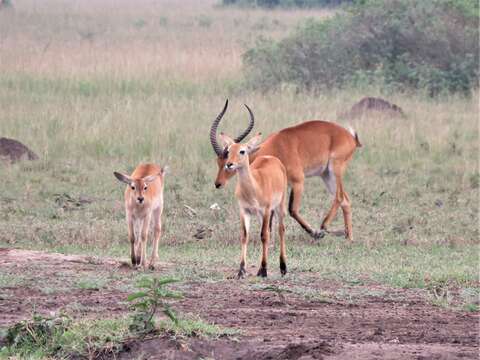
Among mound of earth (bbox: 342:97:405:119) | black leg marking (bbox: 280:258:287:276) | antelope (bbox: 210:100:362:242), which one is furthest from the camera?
mound of earth (bbox: 342:97:405:119)

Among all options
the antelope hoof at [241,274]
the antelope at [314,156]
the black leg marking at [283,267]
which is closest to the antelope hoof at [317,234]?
the antelope at [314,156]

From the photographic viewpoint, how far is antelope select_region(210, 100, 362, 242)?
34.7ft

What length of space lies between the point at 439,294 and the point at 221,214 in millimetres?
4186

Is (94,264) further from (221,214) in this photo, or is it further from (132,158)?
(132,158)

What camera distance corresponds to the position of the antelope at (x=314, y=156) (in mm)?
10570

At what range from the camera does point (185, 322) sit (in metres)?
5.76

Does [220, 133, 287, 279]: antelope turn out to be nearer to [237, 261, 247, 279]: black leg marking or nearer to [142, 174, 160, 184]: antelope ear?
[237, 261, 247, 279]: black leg marking

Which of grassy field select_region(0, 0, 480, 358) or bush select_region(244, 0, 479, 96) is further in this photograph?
bush select_region(244, 0, 479, 96)

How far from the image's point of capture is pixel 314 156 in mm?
10953

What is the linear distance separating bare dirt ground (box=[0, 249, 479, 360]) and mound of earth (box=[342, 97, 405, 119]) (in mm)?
7730

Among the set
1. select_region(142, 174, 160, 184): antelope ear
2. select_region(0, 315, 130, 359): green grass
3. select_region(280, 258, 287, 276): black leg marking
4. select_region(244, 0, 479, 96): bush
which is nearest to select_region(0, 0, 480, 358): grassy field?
select_region(280, 258, 287, 276): black leg marking

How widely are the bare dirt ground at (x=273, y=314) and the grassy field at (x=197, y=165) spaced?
32cm

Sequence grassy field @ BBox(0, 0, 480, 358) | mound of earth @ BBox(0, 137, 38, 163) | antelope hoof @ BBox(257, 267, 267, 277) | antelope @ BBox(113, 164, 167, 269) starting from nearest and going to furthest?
1. antelope hoof @ BBox(257, 267, 267, 277)
2. antelope @ BBox(113, 164, 167, 269)
3. grassy field @ BBox(0, 0, 480, 358)
4. mound of earth @ BBox(0, 137, 38, 163)

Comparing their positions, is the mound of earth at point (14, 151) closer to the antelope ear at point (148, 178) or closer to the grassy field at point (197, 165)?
the grassy field at point (197, 165)
